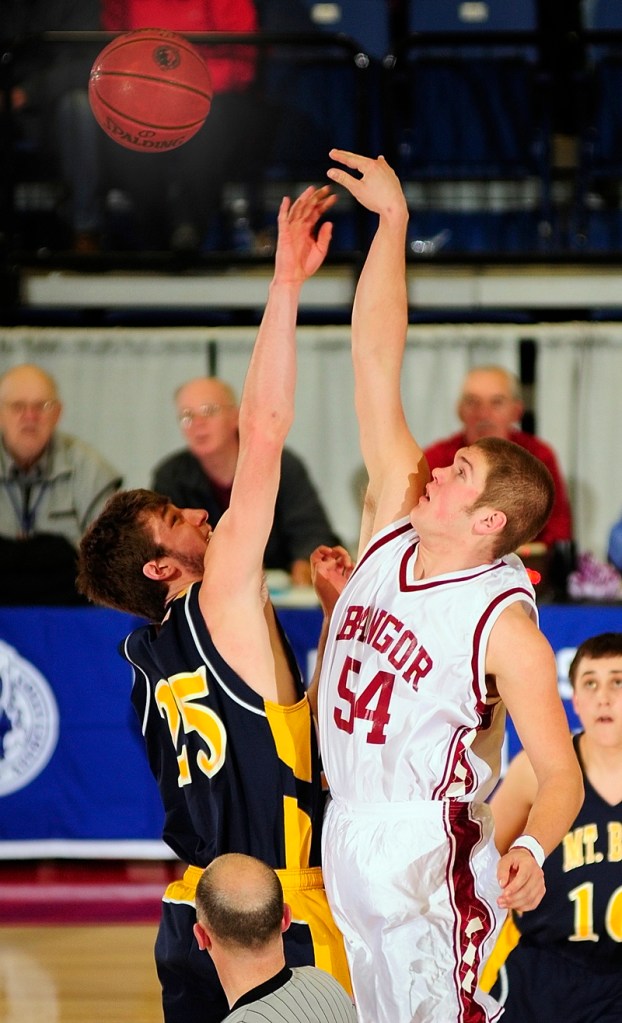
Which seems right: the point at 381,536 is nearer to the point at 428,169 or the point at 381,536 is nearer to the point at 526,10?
the point at 428,169

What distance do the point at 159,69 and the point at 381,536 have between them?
2.32m

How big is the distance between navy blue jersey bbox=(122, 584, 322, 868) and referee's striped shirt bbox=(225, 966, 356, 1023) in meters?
0.52

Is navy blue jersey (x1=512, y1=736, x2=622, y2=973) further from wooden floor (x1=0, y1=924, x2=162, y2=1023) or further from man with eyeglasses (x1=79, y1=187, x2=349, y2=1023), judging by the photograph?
wooden floor (x1=0, y1=924, x2=162, y2=1023)

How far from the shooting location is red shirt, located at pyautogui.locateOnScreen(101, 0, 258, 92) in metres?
8.53

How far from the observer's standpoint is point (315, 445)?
8461mm

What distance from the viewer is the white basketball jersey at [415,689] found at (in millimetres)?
3357

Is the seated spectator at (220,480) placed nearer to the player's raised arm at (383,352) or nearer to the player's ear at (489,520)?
the player's raised arm at (383,352)

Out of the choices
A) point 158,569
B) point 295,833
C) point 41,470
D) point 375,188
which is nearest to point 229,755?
point 295,833

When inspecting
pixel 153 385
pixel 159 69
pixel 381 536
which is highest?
pixel 159 69

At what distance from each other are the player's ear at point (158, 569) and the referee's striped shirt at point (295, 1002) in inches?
46.2

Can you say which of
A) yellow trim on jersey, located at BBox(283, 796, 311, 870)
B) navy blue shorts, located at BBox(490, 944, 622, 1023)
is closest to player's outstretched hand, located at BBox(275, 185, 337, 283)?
yellow trim on jersey, located at BBox(283, 796, 311, 870)

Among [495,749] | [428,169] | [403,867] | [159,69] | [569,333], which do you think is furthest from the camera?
[428,169]

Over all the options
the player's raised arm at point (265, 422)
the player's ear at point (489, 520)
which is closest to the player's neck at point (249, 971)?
the player's raised arm at point (265, 422)

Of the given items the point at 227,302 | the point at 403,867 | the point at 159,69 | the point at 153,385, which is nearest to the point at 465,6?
the point at 227,302
